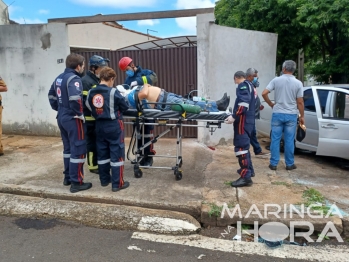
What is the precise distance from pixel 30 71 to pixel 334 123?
694 cm

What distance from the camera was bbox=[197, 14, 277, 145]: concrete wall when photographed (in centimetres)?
682

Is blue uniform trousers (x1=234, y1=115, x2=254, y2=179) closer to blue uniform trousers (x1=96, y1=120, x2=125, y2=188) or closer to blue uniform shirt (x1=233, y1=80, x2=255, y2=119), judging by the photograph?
blue uniform shirt (x1=233, y1=80, x2=255, y2=119)

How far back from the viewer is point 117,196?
423cm

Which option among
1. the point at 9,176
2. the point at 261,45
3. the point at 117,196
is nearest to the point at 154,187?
the point at 117,196

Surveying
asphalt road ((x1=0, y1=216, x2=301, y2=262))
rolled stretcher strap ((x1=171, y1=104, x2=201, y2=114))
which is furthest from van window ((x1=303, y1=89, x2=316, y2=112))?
asphalt road ((x1=0, y1=216, x2=301, y2=262))

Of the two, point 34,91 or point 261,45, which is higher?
point 261,45

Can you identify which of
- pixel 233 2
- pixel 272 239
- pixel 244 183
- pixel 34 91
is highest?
pixel 233 2

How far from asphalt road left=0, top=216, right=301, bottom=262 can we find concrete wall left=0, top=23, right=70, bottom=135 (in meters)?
4.78

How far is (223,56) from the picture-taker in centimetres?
701

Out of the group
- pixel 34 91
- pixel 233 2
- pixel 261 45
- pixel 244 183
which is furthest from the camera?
pixel 233 2

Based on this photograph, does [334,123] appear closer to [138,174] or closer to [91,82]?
[138,174]

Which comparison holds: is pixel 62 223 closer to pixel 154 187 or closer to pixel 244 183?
pixel 154 187

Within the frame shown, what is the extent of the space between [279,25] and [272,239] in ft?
20.3

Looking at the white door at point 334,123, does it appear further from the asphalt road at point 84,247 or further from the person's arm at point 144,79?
the person's arm at point 144,79
